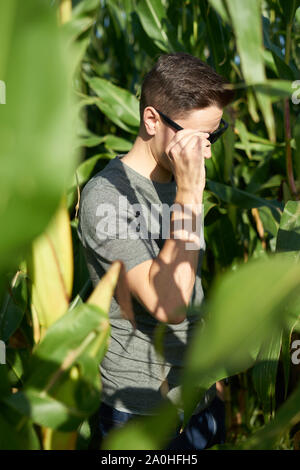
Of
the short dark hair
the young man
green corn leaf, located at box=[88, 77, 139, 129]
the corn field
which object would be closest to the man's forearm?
the young man

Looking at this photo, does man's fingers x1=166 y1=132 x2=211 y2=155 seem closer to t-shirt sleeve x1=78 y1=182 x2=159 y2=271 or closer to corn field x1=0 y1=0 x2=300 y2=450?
t-shirt sleeve x1=78 y1=182 x2=159 y2=271

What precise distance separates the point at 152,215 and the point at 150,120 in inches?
6.4

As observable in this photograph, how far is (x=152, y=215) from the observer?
2.84ft

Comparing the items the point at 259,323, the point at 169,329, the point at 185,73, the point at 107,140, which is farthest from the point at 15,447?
the point at 107,140

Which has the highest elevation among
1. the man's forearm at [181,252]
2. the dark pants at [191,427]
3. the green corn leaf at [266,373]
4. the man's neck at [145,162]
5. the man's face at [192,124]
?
the man's face at [192,124]

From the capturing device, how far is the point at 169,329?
Result: 0.86m

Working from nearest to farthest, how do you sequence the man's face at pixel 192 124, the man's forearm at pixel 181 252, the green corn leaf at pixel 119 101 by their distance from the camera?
1. the man's forearm at pixel 181 252
2. the man's face at pixel 192 124
3. the green corn leaf at pixel 119 101

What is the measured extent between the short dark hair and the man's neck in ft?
0.24

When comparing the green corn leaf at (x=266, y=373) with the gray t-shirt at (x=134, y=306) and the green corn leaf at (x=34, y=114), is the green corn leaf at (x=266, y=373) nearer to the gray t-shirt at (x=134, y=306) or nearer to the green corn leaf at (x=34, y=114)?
the gray t-shirt at (x=134, y=306)


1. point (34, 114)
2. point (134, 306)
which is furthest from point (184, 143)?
point (34, 114)

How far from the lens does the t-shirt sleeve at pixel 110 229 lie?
0.72 metres

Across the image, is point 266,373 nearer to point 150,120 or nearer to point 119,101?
point 150,120

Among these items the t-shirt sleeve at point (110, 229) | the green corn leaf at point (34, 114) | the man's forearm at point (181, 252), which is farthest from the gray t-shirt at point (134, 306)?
the green corn leaf at point (34, 114)

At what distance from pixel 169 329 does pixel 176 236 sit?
302 millimetres
